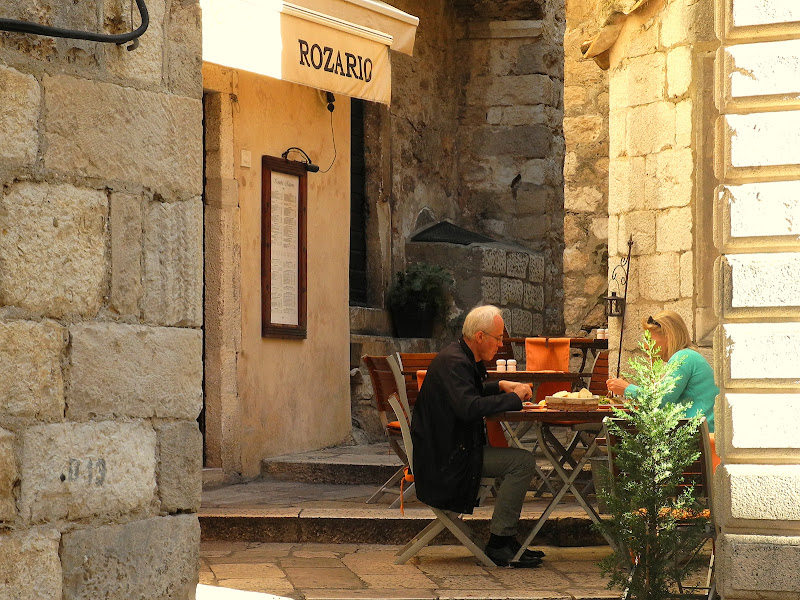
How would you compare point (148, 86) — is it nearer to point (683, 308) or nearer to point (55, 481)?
point (55, 481)

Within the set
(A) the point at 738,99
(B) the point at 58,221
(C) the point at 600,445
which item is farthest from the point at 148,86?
(C) the point at 600,445

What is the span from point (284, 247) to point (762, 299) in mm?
5044

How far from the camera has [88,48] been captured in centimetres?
341

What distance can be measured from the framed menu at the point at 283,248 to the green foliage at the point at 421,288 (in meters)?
2.09

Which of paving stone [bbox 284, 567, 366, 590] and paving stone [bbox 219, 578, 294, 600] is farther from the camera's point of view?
paving stone [bbox 284, 567, 366, 590]

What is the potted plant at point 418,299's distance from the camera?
11.5m

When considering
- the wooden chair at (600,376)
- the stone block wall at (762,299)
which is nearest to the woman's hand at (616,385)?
the stone block wall at (762,299)

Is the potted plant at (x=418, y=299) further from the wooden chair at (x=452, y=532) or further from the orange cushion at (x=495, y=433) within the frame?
the wooden chair at (x=452, y=532)

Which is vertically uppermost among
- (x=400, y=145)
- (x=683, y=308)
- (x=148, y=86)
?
(x=400, y=145)

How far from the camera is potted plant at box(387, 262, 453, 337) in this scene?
452 inches

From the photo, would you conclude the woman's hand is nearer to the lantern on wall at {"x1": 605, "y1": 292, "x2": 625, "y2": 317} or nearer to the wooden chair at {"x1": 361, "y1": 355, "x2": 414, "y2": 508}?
the wooden chair at {"x1": 361, "y1": 355, "x2": 414, "y2": 508}

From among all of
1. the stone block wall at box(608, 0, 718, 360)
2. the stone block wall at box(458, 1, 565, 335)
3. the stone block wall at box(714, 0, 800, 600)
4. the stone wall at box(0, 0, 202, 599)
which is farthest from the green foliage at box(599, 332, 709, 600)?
the stone block wall at box(458, 1, 565, 335)

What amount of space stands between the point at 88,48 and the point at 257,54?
4.24 m

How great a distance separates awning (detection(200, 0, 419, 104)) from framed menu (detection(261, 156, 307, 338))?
0.99m
